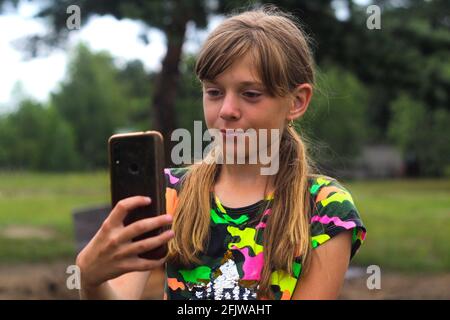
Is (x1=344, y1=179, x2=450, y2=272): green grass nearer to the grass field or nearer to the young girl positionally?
the grass field

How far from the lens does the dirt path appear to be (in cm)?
605

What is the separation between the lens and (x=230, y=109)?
47.4 inches

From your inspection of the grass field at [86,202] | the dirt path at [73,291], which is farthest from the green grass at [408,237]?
the dirt path at [73,291]

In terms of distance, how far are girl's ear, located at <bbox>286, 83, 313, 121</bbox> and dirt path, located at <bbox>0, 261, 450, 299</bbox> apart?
476 cm

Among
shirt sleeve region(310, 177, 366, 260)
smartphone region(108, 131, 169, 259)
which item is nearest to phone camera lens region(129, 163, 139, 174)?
smartphone region(108, 131, 169, 259)

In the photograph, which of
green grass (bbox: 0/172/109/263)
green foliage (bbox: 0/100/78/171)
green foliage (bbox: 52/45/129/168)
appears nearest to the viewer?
green grass (bbox: 0/172/109/263)

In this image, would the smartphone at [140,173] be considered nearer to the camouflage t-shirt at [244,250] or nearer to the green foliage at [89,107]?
the camouflage t-shirt at [244,250]

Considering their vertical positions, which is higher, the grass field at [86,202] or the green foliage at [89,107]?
the green foliage at [89,107]

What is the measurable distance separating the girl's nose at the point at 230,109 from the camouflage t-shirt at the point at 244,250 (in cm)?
20

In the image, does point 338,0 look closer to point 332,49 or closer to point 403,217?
point 332,49

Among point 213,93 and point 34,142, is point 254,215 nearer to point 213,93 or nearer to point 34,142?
point 213,93

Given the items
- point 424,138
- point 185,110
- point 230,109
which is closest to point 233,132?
point 230,109

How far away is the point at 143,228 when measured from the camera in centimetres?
90

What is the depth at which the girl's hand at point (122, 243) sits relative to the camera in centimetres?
91
